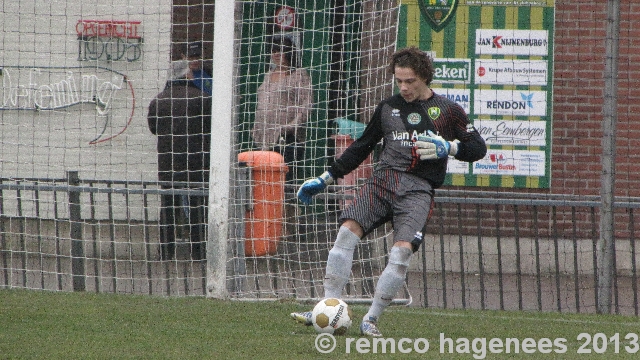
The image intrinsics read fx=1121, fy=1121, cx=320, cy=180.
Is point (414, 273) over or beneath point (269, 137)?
beneath

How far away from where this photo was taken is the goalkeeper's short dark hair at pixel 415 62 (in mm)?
7289

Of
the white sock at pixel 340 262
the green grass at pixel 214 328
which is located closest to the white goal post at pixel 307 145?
the green grass at pixel 214 328

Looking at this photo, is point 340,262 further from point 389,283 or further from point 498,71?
point 498,71

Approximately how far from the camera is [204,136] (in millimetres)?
10461

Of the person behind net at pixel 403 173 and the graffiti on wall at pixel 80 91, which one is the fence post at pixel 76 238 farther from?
the person behind net at pixel 403 173

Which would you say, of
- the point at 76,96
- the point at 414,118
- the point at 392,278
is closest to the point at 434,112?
the point at 414,118

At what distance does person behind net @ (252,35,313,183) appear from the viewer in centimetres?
991

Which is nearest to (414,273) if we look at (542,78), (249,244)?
(249,244)

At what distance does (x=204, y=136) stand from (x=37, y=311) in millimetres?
2871

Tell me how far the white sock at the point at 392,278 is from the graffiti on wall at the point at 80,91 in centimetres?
572

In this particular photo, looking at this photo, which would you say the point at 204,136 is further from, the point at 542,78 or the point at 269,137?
the point at 542,78

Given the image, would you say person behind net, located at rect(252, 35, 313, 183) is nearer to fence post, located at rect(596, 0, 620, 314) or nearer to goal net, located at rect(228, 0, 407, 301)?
goal net, located at rect(228, 0, 407, 301)

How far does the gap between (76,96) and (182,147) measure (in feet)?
7.52

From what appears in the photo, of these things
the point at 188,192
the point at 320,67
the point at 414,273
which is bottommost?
the point at 414,273
